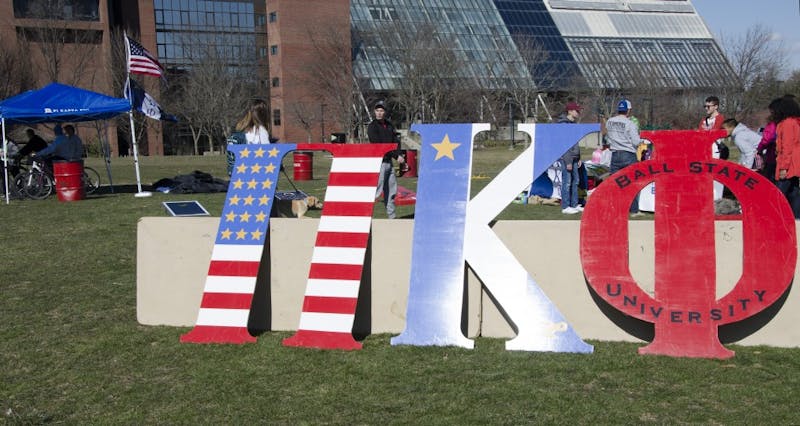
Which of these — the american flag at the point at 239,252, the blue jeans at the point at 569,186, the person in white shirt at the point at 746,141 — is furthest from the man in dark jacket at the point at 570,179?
the american flag at the point at 239,252

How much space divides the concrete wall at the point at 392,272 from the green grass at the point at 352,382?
0.62 ft

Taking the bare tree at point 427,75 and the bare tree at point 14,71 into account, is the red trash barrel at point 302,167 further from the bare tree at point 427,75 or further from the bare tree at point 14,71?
the bare tree at point 14,71

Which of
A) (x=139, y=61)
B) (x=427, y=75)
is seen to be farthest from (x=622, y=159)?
(x=427, y=75)

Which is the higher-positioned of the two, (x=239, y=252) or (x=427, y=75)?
(x=427, y=75)

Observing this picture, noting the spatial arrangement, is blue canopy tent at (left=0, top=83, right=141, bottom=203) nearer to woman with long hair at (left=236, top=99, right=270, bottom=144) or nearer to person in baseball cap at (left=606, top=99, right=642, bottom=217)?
woman with long hair at (left=236, top=99, right=270, bottom=144)

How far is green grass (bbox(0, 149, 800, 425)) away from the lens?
165 inches

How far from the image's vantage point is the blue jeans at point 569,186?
42.2 feet

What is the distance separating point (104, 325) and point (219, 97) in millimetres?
50751

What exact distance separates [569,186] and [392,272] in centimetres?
784

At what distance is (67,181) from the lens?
16.7 m

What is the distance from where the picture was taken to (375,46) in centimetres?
5666

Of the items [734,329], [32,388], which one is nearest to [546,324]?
[734,329]

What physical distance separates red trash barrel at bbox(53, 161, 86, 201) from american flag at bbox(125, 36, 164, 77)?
253 cm

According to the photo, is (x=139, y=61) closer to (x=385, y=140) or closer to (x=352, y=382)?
(x=385, y=140)
